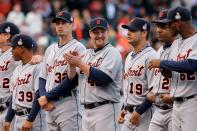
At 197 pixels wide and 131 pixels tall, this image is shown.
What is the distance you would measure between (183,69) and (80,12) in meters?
12.2

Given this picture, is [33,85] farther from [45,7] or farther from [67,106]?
[45,7]

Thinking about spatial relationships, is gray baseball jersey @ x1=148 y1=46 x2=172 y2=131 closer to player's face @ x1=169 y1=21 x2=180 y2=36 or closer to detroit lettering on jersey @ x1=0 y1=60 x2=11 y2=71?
player's face @ x1=169 y1=21 x2=180 y2=36

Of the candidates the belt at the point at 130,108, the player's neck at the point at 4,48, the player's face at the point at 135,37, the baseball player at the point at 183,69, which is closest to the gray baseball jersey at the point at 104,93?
the belt at the point at 130,108

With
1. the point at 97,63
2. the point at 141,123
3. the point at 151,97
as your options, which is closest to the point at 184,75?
the point at 151,97

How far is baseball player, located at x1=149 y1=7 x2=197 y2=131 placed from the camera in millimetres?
8219

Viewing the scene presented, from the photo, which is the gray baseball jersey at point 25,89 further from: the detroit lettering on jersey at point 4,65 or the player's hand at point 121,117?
the player's hand at point 121,117

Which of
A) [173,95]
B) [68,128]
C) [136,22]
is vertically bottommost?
[68,128]

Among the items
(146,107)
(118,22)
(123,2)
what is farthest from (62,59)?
(123,2)

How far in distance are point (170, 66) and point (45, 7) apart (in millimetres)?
12013

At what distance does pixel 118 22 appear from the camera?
63.4 ft

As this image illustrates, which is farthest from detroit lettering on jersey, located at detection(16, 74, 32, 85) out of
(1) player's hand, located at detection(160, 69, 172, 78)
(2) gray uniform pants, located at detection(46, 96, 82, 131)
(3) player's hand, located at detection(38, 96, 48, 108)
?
(1) player's hand, located at detection(160, 69, 172, 78)

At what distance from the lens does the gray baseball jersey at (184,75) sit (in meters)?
8.33

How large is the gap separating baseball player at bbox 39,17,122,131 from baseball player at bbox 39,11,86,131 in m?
0.18

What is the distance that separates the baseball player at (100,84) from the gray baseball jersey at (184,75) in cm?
94
